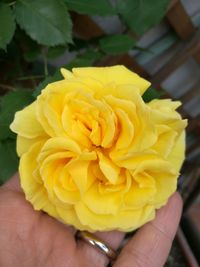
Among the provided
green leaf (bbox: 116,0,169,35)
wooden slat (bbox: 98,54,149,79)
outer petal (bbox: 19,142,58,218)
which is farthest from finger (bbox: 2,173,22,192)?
wooden slat (bbox: 98,54,149,79)

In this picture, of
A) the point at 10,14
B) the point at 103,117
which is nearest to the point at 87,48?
the point at 10,14

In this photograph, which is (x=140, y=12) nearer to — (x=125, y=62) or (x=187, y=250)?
(x=125, y=62)

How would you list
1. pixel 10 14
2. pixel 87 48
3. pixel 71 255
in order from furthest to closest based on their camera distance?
pixel 87 48 < pixel 71 255 < pixel 10 14

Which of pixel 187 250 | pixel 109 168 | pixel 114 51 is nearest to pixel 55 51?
pixel 114 51

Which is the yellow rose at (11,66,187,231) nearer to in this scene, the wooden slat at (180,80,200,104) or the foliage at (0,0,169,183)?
the foliage at (0,0,169,183)

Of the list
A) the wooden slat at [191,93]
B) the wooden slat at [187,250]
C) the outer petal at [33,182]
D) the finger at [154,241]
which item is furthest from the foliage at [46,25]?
the wooden slat at [187,250]

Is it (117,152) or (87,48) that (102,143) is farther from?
(87,48)

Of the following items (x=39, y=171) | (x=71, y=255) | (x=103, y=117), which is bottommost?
(x=71, y=255)
